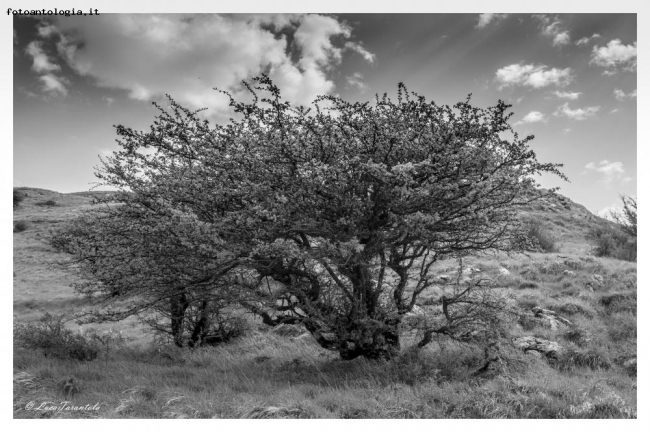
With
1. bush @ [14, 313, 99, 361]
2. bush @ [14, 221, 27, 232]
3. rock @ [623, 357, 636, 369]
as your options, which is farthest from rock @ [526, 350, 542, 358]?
bush @ [14, 221, 27, 232]

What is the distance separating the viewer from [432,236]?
653 cm

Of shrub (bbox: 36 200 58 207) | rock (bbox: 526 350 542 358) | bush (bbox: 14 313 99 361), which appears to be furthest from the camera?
shrub (bbox: 36 200 58 207)

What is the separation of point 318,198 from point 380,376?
3306 millimetres

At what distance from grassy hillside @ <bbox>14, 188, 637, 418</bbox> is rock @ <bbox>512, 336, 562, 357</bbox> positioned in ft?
0.29

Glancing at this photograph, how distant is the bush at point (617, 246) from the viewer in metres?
17.7

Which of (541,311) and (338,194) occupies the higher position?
(338,194)

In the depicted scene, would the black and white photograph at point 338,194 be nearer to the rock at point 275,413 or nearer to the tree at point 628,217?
the rock at point 275,413

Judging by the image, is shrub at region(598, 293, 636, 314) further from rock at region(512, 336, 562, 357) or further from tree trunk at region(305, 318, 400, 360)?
tree trunk at region(305, 318, 400, 360)

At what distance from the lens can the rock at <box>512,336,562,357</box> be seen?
323 inches

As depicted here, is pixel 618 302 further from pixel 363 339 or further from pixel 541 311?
pixel 363 339

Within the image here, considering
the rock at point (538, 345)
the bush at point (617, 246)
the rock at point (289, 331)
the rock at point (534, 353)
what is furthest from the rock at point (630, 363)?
the bush at point (617, 246)

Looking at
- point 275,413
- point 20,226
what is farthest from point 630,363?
point 20,226

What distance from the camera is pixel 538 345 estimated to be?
27.8 ft

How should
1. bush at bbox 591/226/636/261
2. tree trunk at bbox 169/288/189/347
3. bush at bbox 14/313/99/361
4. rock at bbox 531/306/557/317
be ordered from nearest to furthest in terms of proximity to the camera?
1. bush at bbox 14/313/99/361
2. tree trunk at bbox 169/288/189/347
3. rock at bbox 531/306/557/317
4. bush at bbox 591/226/636/261
